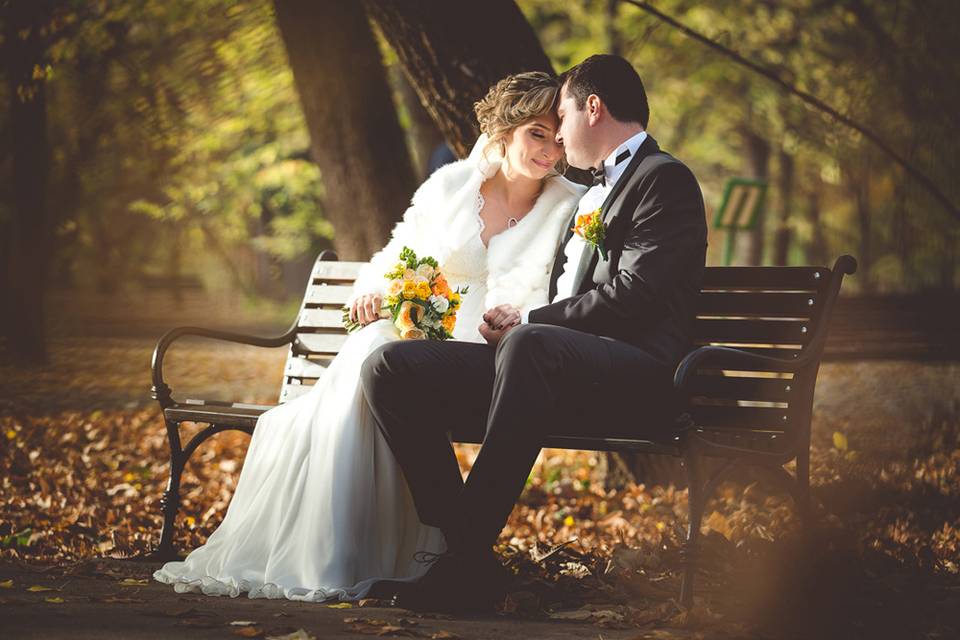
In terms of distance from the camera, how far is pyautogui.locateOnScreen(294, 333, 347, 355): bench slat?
577cm

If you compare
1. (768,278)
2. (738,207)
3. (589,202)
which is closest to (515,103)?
(589,202)

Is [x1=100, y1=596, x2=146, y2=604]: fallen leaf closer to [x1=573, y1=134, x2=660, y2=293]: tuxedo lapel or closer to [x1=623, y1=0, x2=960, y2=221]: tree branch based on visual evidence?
[x1=573, y1=134, x2=660, y2=293]: tuxedo lapel

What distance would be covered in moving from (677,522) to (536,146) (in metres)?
1.75

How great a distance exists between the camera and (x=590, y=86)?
466 centimetres

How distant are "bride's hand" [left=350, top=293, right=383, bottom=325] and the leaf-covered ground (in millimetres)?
1207

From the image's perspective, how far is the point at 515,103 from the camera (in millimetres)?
5125

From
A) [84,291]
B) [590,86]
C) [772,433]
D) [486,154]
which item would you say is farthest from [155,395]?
[84,291]

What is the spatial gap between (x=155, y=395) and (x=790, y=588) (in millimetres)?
2951

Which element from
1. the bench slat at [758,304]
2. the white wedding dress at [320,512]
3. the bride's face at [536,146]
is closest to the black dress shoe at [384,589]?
the white wedding dress at [320,512]

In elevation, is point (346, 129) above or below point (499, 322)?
above

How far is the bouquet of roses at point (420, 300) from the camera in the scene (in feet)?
15.6

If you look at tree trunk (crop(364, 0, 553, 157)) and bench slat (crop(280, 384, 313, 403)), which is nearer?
bench slat (crop(280, 384, 313, 403))

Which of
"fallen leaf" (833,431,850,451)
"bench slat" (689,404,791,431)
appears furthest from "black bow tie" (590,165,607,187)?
"fallen leaf" (833,431,850,451)

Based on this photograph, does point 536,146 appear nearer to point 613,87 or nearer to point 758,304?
point 613,87
